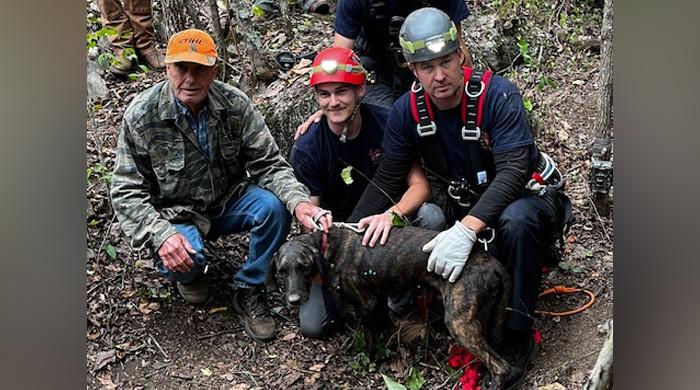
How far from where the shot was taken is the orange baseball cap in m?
4.19

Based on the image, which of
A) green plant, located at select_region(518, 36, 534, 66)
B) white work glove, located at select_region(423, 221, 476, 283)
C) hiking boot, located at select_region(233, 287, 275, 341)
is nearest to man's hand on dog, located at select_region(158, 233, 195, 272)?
hiking boot, located at select_region(233, 287, 275, 341)

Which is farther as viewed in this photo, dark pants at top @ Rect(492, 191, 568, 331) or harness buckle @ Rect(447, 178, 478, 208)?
harness buckle @ Rect(447, 178, 478, 208)

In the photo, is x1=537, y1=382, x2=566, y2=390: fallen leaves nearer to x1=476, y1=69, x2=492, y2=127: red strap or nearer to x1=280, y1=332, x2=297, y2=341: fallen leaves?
x1=476, y1=69, x2=492, y2=127: red strap

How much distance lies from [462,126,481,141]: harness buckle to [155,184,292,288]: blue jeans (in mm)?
1233

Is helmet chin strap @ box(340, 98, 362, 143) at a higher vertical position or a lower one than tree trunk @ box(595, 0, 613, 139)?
lower

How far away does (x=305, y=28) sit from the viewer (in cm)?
650

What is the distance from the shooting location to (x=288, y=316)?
4680mm

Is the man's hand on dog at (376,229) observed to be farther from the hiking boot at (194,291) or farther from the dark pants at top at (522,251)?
the hiking boot at (194,291)

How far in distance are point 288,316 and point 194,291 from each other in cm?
60

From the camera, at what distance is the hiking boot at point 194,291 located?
4.63 metres
